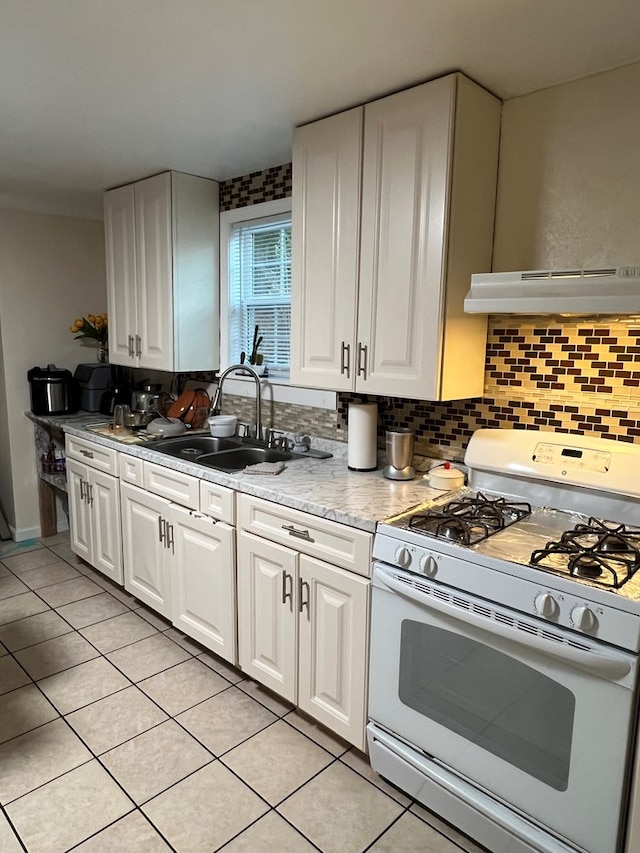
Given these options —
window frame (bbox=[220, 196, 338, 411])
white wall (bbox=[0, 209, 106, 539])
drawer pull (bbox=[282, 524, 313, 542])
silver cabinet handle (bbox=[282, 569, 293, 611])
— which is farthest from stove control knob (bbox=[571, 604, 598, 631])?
white wall (bbox=[0, 209, 106, 539])

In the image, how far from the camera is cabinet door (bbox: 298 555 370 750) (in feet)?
6.31

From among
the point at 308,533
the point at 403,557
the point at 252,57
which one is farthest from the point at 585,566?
the point at 252,57

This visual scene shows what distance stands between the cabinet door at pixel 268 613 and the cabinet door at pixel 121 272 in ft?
5.69

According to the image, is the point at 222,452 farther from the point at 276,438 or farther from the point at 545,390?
the point at 545,390

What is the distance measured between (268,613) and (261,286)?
1.75 meters

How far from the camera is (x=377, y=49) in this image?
5.63ft

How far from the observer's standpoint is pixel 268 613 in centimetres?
224

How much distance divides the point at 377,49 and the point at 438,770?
2129 mm

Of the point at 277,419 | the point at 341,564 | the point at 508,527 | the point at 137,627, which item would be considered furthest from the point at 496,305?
the point at 137,627

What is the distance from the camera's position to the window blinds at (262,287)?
304 centimetres

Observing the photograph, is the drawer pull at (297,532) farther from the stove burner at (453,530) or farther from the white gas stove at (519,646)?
the stove burner at (453,530)

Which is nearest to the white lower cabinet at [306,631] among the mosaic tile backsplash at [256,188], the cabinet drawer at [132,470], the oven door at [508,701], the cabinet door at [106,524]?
the oven door at [508,701]

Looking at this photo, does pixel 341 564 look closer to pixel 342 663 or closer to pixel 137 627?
pixel 342 663

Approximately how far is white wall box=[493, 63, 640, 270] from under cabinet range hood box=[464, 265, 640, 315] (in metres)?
0.30
